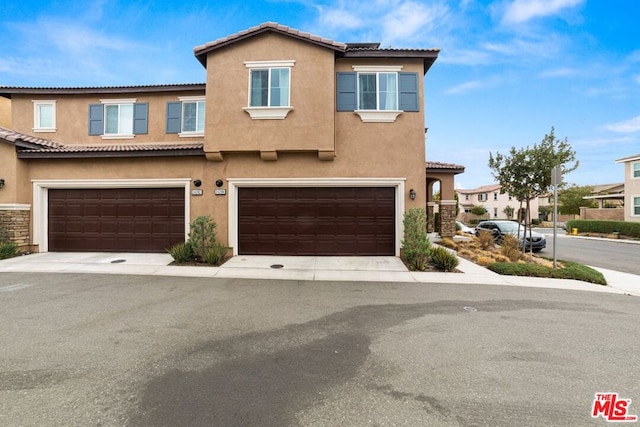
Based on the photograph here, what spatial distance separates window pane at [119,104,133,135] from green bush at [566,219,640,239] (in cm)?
→ 3325

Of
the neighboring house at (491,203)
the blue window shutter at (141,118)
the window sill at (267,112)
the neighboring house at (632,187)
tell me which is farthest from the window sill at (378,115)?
the neighboring house at (491,203)

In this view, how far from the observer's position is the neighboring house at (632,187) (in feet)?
78.6

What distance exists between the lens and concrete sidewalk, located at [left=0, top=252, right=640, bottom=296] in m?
7.45

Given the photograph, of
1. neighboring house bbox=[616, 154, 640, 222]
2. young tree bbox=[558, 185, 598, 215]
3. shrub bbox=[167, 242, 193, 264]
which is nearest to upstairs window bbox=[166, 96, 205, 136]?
shrub bbox=[167, 242, 193, 264]

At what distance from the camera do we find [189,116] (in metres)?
12.7

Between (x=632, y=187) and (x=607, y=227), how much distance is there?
16.6 feet

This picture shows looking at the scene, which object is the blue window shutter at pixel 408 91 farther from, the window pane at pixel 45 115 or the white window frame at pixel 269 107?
the window pane at pixel 45 115

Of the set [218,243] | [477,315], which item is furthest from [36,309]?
[477,315]

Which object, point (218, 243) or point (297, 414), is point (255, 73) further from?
point (297, 414)

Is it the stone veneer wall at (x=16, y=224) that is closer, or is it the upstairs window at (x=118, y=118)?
the stone veneer wall at (x=16, y=224)

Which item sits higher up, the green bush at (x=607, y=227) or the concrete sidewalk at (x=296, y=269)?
the green bush at (x=607, y=227)

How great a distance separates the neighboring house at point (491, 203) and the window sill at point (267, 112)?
4800 centimetres

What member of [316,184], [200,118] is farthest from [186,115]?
[316,184]

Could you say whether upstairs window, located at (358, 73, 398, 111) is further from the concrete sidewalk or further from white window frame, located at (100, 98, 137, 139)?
white window frame, located at (100, 98, 137, 139)
